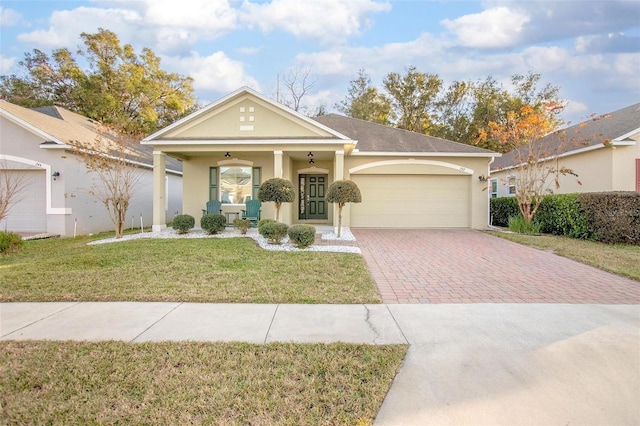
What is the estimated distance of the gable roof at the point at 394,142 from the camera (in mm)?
14047

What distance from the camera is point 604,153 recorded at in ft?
43.4

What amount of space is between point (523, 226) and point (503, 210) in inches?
131

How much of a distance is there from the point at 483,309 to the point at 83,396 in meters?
4.53

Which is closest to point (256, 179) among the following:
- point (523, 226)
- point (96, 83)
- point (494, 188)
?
point (523, 226)

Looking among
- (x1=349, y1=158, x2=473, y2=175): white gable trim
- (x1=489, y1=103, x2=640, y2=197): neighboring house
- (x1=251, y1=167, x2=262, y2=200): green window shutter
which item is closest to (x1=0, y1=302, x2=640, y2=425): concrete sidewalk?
(x1=251, y1=167, x2=262, y2=200): green window shutter

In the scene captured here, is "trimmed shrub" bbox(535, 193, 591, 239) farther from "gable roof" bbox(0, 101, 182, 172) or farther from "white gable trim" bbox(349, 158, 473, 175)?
"gable roof" bbox(0, 101, 182, 172)

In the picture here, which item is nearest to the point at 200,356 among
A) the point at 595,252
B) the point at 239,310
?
the point at 239,310

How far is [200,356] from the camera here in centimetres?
314

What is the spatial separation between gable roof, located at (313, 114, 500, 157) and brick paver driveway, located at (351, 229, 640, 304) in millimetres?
5396

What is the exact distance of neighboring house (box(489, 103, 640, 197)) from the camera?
12.8 metres

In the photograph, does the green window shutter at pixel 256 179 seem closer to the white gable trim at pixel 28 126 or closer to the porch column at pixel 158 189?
the porch column at pixel 158 189

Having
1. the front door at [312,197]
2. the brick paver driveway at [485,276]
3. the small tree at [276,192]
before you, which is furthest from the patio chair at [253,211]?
the brick paver driveway at [485,276]

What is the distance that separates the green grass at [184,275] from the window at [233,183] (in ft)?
16.3

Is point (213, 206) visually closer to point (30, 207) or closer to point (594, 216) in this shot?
point (30, 207)
